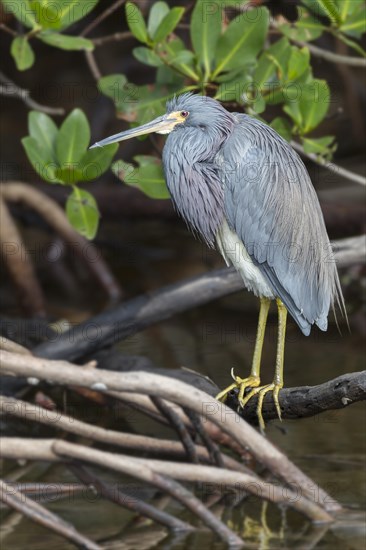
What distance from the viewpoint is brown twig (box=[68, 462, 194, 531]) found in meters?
3.50

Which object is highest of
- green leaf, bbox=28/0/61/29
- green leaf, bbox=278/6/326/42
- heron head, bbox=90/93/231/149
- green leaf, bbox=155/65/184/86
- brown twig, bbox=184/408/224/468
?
green leaf, bbox=28/0/61/29

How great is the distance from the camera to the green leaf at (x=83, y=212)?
3.64 m

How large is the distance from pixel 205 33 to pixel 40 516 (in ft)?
5.45

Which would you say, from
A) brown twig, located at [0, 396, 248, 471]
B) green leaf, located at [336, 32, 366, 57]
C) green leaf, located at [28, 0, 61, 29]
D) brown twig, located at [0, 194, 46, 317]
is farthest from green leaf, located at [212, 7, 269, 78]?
brown twig, located at [0, 194, 46, 317]

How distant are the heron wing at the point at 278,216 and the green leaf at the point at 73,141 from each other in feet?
2.14

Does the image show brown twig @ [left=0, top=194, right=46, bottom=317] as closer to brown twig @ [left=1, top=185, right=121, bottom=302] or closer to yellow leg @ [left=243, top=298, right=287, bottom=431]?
brown twig @ [left=1, top=185, right=121, bottom=302]

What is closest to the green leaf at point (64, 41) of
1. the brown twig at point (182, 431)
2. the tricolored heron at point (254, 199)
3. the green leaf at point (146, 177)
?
the green leaf at point (146, 177)

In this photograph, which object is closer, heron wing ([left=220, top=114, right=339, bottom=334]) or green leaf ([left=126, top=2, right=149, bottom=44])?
heron wing ([left=220, top=114, right=339, bottom=334])

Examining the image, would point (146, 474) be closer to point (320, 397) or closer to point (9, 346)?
point (9, 346)

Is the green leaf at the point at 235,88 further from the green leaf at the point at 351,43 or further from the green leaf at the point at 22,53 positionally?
the green leaf at the point at 22,53

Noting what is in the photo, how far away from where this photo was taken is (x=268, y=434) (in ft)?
14.3

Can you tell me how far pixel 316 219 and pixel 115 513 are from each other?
54.6 inches

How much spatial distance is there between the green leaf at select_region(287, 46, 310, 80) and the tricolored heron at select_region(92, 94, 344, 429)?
1.65 ft

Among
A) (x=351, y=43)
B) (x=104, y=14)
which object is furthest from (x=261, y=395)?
(x=104, y=14)
